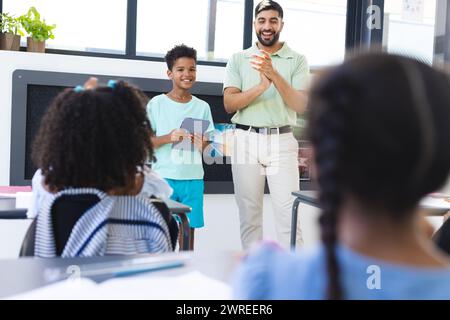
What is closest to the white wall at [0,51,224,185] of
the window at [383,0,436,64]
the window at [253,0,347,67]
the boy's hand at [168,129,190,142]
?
the boy's hand at [168,129,190,142]

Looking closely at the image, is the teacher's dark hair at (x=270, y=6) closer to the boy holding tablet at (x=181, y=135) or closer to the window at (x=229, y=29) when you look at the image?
the boy holding tablet at (x=181, y=135)

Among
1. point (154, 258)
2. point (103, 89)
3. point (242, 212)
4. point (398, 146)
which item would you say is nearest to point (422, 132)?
point (398, 146)

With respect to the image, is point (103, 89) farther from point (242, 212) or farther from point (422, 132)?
point (242, 212)

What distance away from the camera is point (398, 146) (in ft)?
1.76

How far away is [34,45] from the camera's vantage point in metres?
3.48

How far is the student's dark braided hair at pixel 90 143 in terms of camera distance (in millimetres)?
1304

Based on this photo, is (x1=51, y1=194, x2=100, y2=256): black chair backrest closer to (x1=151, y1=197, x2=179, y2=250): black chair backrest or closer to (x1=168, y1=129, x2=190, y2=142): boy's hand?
(x1=151, y1=197, x2=179, y2=250): black chair backrest

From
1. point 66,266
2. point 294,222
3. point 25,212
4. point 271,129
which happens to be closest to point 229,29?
point 271,129

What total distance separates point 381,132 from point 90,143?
2.98 ft

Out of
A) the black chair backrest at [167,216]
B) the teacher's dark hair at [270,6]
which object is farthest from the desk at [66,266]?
the teacher's dark hair at [270,6]

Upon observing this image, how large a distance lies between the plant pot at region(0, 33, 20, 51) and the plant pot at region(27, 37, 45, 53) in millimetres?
73

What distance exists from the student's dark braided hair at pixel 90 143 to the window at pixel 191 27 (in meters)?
2.60

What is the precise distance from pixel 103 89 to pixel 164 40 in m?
2.60

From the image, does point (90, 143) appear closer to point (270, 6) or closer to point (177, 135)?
point (177, 135)
